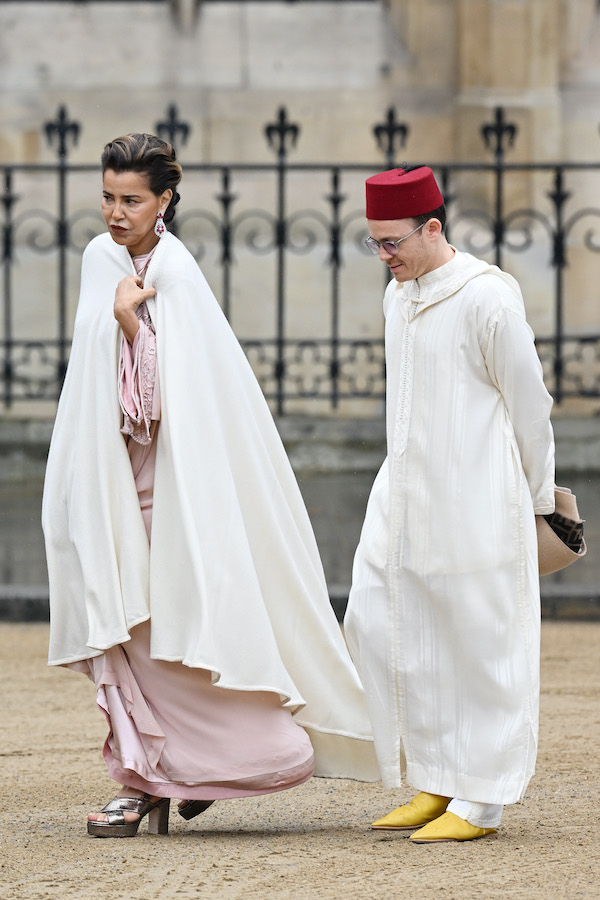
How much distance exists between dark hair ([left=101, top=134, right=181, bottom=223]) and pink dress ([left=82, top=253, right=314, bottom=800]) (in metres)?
0.33

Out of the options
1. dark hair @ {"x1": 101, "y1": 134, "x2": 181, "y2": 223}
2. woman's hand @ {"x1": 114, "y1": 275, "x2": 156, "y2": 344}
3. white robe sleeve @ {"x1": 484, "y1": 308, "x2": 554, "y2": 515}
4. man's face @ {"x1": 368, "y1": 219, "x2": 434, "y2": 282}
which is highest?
dark hair @ {"x1": 101, "y1": 134, "x2": 181, "y2": 223}

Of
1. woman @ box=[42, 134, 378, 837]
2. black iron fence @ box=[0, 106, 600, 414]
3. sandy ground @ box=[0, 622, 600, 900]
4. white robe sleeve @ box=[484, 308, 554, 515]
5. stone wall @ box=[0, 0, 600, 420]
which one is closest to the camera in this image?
sandy ground @ box=[0, 622, 600, 900]

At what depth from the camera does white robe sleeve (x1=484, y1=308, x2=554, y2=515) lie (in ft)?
14.0

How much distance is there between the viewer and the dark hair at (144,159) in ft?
14.4

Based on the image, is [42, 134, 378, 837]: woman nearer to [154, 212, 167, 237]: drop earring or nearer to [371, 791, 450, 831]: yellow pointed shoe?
[154, 212, 167, 237]: drop earring

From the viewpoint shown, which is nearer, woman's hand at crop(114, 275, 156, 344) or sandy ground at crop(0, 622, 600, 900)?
sandy ground at crop(0, 622, 600, 900)

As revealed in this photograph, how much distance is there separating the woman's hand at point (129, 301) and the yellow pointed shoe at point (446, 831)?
55.9 inches

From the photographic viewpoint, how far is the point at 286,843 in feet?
14.4

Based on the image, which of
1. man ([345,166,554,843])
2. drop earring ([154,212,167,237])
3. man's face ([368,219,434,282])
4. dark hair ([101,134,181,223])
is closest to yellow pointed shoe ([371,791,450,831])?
man ([345,166,554,843])

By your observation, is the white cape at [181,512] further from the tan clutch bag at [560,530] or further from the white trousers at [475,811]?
the tan clutch bag at [560,530]

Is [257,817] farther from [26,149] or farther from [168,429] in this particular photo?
[26,149]

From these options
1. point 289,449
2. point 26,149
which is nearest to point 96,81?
point 26,149

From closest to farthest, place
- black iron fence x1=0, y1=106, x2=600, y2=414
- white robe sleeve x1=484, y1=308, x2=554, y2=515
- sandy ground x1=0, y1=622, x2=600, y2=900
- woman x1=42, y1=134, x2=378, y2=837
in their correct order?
sandy ground x1=0, y1=622, x2=600, y2=900
white robe sleeve x1=484, y1=308, x2=554, y2=515
woman x1=42, y1=134, x2=378, y2=837
black iron fence x1=0, y1=106, x2=600, y2=414

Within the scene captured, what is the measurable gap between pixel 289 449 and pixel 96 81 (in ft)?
13.0
